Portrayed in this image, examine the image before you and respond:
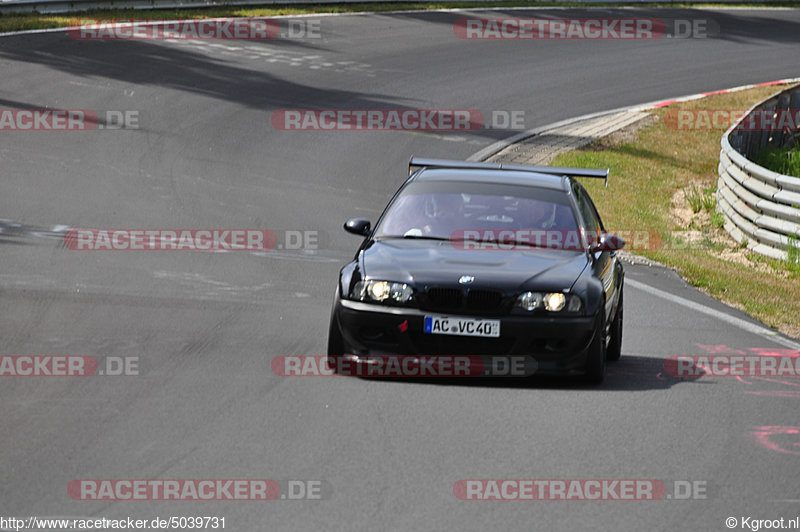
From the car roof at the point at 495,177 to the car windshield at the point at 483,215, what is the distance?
84 mm

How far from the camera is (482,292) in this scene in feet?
27.8

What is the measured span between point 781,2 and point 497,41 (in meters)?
14.2

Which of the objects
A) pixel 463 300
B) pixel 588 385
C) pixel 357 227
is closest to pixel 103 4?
pixel 357 227

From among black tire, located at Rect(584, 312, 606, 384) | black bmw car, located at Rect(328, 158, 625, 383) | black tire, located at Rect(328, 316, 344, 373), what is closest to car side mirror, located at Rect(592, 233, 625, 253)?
black bmw car, located at Rect(328, 158, 625, 383)

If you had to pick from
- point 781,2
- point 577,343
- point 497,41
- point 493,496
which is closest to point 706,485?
point 493,496

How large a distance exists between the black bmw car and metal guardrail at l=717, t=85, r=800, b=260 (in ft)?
23.9

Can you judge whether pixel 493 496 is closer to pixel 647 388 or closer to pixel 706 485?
pixel 706 485

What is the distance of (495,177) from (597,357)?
6.71 ft

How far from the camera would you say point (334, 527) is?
585cm

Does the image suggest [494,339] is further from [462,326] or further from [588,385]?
[588,385]

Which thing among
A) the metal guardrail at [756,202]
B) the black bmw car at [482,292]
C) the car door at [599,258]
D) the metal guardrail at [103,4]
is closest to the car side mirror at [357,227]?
the black bmw car at [482,292]

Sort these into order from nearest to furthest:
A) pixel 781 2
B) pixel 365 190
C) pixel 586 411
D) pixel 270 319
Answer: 1. pixel 586 411
2. pixel 270 319
3. pixel 365 190
4. pixel 781 2

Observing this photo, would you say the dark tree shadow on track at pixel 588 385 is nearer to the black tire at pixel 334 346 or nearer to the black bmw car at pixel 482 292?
the black bmw car at pixel 482 292

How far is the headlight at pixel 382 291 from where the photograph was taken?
28.0 ft
